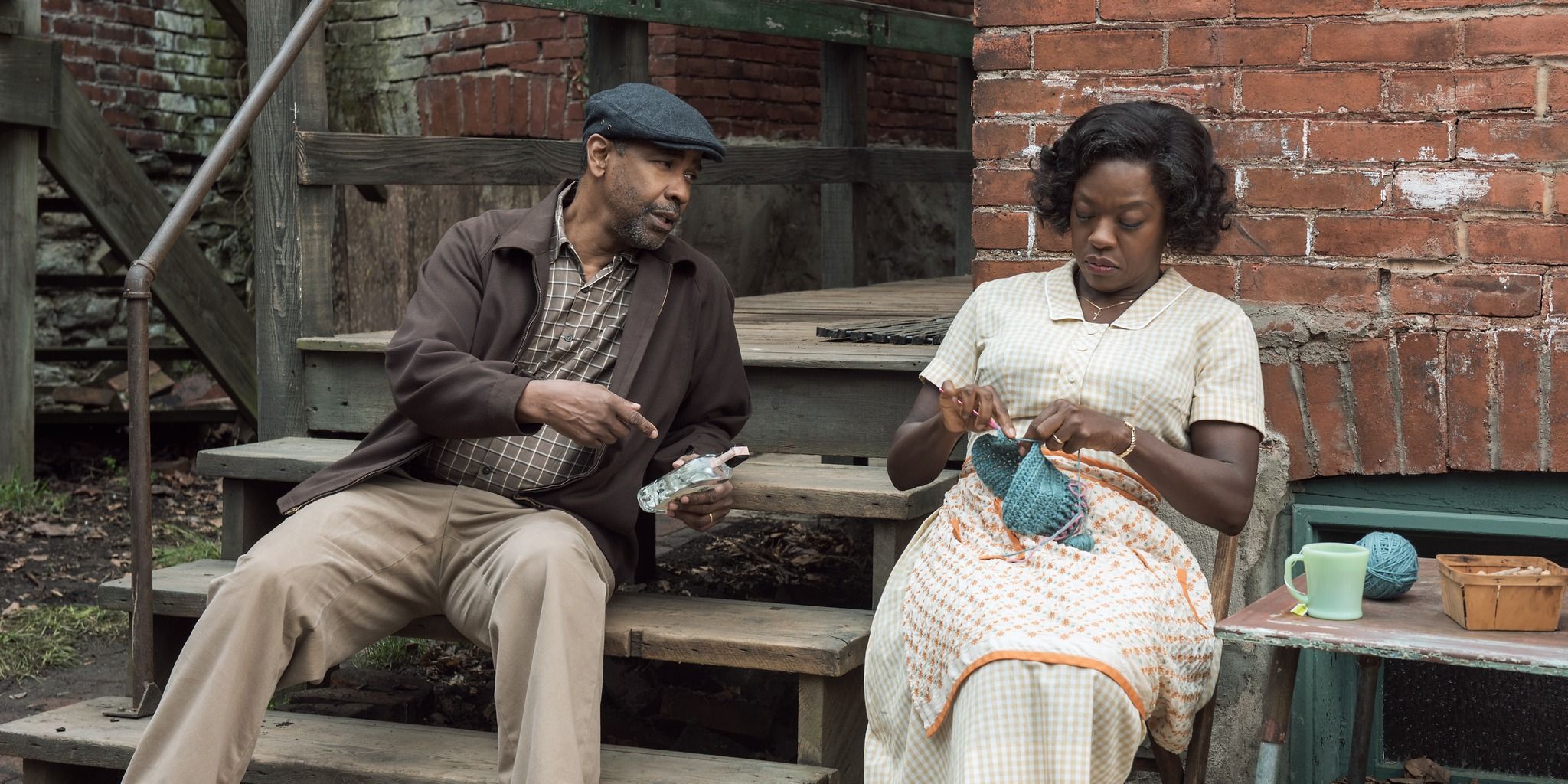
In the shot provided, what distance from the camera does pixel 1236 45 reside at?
10.5ft

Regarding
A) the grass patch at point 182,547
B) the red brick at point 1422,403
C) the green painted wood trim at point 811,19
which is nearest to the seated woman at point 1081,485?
the red brick at point 1422,403

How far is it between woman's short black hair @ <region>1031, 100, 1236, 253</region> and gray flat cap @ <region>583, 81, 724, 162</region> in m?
0.70

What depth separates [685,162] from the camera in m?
3.27

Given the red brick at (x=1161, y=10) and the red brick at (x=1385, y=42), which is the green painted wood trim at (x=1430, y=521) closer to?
the red brick at (x=1385, y=42)

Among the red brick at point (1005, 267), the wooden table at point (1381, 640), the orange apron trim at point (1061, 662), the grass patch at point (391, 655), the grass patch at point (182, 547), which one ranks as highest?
the red brick at point (1005, 267)

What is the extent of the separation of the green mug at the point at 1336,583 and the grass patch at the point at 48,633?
315cm

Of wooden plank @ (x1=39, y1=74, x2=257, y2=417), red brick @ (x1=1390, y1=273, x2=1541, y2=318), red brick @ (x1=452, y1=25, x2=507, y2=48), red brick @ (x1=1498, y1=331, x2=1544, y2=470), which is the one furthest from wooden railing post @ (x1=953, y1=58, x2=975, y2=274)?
red brick @ (x1=1498, y1=331, x2=1544, y2=470)

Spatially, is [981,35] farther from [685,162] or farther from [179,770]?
[179,770]

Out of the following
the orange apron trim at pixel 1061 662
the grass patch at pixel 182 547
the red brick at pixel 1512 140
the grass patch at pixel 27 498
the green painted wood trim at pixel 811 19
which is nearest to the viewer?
the orange apron trim at pixel 1061 662

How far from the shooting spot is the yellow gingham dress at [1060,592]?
237cm

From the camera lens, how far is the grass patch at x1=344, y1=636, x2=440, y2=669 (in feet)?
14.3

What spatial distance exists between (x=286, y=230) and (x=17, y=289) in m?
2.49

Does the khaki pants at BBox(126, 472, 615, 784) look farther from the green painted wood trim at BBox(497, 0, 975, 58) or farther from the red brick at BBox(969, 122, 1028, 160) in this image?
the green painted wood trim at BBox(497, 0, 975, 58)

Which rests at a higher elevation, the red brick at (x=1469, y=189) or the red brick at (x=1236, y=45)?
the red brick at (x=1236, y=45)
